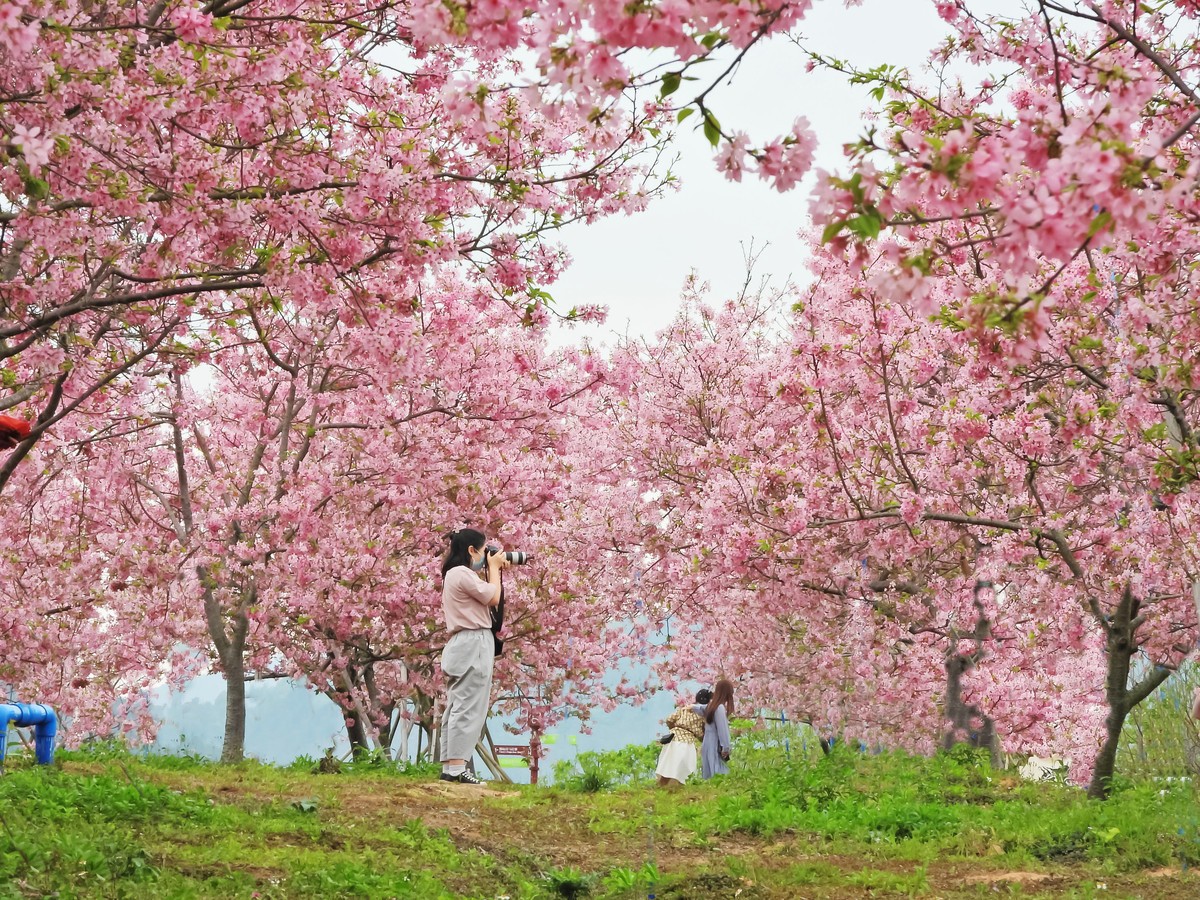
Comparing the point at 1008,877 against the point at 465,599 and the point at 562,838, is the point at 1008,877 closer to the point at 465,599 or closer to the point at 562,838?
the point at 562,838

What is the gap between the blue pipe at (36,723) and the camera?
7.09 m

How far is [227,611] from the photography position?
13.8m

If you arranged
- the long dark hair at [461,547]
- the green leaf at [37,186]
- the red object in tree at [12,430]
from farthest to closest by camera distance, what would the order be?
the long dark hair at [461,547]
the red object in tree at [12,430]
the green leaf at [37,186]

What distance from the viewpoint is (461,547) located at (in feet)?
32.8

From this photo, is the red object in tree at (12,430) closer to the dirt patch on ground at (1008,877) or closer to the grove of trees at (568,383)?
the grove of trees at (568,383)

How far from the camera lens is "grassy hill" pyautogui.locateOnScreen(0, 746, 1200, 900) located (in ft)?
16.9

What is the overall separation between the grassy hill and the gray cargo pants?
499mm

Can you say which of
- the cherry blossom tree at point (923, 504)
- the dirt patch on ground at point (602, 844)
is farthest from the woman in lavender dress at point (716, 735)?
the dirt patch on ground at point (602, 844)

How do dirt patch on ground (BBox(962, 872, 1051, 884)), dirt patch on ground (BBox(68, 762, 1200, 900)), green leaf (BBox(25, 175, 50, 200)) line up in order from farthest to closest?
Answer: 1. dirt patch on ground (BBox(962, 872, 1051, 884))
2. dirt patch on ground (BBox(68, 762, 1200, 900))
3. green leaf (BBox(25, 175, 50, 200))

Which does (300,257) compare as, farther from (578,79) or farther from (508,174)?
(578,79)

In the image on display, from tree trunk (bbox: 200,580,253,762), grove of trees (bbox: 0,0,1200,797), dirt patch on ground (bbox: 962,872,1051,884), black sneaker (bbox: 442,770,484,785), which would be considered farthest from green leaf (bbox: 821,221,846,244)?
tree trunk (bbox: 200,580,253,762)

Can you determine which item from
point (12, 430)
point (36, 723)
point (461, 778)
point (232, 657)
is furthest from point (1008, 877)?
point (232, 657)

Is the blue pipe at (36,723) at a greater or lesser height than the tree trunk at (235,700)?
lesser

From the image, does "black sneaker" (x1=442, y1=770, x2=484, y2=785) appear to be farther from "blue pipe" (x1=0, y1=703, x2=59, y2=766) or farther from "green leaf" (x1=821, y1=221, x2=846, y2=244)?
"green leaf" (x1=821, y1=221, x2=846, y2=244)
